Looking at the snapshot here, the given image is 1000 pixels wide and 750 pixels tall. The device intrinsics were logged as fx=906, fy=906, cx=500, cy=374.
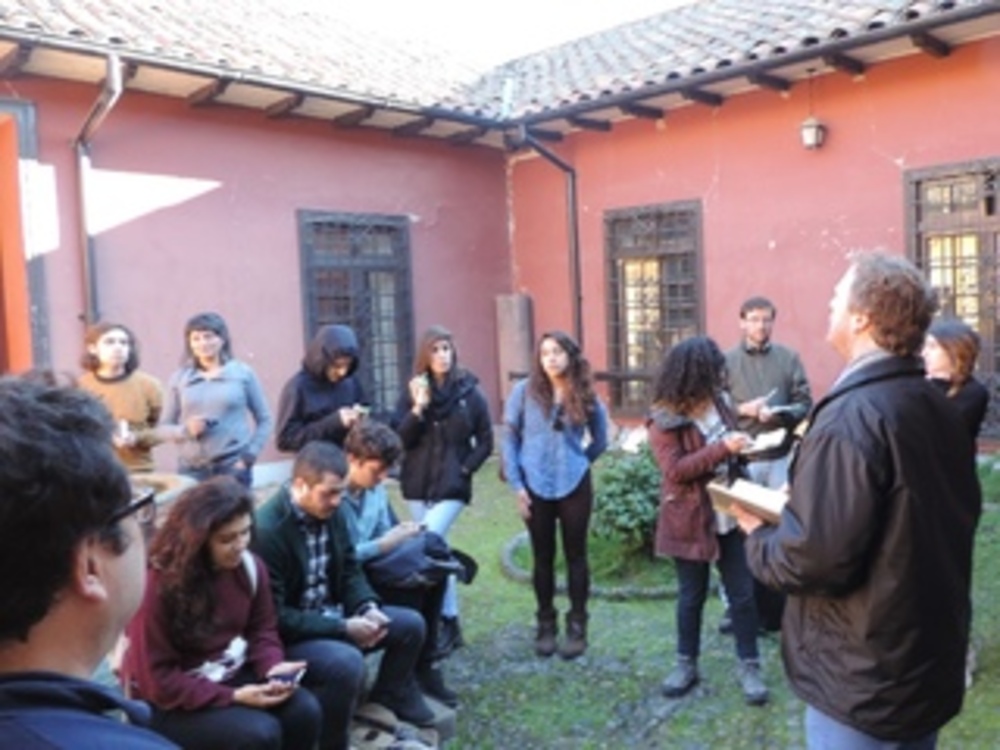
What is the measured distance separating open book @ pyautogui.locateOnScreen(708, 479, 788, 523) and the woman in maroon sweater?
4.76ft

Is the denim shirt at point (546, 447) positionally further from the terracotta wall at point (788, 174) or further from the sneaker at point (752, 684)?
the terracotta wall at point (788, 174)

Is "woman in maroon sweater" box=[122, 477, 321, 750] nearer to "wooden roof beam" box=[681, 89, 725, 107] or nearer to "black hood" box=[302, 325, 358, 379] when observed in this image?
"black hood" box=[302, 325, 358, 379]

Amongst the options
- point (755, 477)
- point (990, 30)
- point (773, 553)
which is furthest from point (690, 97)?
point (773, 553)

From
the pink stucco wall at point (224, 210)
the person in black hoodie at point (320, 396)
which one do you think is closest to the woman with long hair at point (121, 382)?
the person in black hoodie at point (320, 396)

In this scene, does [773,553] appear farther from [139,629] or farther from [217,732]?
[139,629]

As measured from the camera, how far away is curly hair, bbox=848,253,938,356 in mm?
2213

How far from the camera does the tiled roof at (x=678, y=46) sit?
7895mm

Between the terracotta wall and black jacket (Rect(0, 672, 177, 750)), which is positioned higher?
the terracotta wall

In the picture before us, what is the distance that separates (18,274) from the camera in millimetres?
7770

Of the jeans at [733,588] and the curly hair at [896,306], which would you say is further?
the jeans at [733,588]

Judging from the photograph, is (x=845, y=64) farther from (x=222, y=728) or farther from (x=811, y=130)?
(x=222, y=728)

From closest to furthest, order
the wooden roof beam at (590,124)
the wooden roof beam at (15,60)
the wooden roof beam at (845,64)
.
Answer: the wooden roof beam at (15,60) → the wooden roof beam at (845,64) → the wooden roof beam at (590,124)

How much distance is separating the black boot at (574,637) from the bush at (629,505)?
3.91 ft

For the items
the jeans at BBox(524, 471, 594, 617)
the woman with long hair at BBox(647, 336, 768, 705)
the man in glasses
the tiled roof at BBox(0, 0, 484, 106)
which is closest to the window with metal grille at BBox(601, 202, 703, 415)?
the tiled roof at BBox(0, 0, 484, 106)
